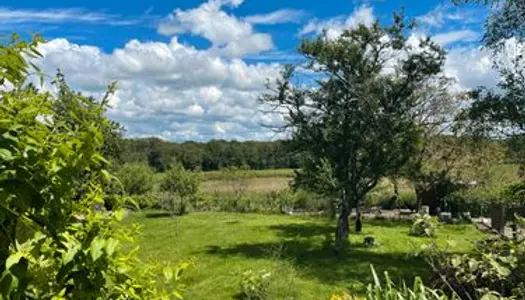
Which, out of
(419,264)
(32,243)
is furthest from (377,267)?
(32,243)

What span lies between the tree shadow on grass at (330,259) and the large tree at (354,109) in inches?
33.6

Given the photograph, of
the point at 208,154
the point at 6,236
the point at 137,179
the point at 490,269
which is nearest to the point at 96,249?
the point at 6,236

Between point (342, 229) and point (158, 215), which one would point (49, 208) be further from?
point (158, 215)

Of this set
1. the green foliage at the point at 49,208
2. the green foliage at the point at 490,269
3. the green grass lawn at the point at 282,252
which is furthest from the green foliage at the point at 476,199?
the green foliage at the point at 49,208

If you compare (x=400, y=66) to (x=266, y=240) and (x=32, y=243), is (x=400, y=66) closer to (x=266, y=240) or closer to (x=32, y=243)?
(x=266, y=240)

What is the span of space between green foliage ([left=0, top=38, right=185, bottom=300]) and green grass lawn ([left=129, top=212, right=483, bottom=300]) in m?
5.32

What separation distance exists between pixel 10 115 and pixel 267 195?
3045cm

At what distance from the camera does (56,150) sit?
170cm

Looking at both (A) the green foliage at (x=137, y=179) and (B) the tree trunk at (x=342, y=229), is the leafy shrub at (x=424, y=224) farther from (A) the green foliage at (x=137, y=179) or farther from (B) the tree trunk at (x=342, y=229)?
(A) the green foliage at (x=137, y=179)

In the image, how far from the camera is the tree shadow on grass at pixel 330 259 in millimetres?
12301

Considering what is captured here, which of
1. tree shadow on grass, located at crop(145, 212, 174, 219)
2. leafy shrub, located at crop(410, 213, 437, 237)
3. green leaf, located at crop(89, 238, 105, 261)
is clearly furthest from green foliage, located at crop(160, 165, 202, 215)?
green leaf, located at crop(89, 238, 105, 261)

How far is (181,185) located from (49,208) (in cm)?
2453

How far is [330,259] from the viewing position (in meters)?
14.5

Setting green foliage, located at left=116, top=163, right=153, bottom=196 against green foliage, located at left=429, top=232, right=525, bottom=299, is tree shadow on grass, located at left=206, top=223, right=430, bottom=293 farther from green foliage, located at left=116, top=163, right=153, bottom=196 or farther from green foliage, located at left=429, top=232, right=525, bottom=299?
green foliage, located at left=116, top=163, right=153, bottom=196
